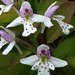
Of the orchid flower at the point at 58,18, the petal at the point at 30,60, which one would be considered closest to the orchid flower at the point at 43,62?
the petal at the point at 30,60

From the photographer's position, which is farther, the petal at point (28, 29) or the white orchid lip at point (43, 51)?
the white orchid lip at point (43, 51)

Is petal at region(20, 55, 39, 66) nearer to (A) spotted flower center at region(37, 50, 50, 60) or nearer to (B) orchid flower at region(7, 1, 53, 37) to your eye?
(A) spotted flower center at region(37, 50, 50, 60)

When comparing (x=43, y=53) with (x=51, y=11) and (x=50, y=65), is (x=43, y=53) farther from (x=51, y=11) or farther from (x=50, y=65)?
(x=51, y=11)

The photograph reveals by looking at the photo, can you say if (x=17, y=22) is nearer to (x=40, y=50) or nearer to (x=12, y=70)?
(x=40, y=50)

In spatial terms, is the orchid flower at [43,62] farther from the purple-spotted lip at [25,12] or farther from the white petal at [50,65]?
the purple-spotted lip at [25,12]

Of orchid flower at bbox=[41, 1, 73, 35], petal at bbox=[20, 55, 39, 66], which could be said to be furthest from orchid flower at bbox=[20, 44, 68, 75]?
orchid flower at bbox=[41, 1, 73, 35]

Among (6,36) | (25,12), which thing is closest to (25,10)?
(25,12)
